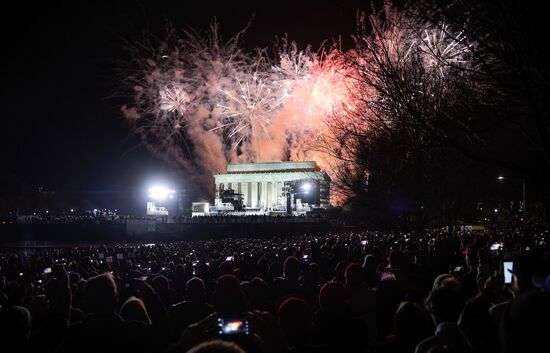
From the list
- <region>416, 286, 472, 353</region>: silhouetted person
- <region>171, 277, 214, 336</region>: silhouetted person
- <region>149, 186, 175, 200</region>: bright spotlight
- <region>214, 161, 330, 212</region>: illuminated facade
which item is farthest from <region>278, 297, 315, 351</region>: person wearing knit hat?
<region>214, 161, 330, 212</region>: illuminated facade

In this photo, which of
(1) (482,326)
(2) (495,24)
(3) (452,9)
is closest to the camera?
(1) (482,326)

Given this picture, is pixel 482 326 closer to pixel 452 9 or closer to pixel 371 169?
pixel 452 9

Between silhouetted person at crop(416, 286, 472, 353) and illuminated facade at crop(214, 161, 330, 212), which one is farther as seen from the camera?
illuminated facade at crop(214, 161, 330, 212)

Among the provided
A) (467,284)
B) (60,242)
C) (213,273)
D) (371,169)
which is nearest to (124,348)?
(467,284)

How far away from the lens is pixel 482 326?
4.66 metres

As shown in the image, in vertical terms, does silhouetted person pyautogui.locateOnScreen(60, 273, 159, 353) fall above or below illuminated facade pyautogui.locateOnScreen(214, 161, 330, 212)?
below

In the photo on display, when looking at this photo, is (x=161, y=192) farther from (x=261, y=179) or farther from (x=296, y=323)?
(x=296, y=323)

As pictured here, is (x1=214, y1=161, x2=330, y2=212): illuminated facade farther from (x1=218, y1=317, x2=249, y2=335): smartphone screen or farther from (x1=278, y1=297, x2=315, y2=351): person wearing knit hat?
(x1=218, y1=317, x2=249, y2=335): smartphone screen

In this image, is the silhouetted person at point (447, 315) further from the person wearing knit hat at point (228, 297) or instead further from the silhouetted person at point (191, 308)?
the silhouetted person at point (191, 308)

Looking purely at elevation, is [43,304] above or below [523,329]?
below

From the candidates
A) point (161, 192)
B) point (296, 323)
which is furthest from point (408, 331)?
point (161, 192)

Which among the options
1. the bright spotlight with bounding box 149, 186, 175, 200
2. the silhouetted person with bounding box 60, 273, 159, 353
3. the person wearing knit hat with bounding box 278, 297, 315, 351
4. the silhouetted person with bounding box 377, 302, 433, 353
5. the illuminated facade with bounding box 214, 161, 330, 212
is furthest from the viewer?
the illuminated facade with bounding box 214, 161, 330, 212

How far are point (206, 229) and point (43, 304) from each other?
5016 centimetres

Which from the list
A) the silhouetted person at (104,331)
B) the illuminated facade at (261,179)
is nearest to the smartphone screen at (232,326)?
the silhouetted person at (104,331)
